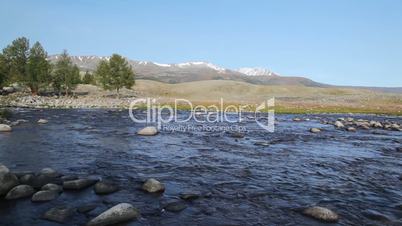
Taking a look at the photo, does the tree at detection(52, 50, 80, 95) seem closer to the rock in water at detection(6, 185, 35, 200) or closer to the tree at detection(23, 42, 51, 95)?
the tree at detection(23, 42, 51, 95)

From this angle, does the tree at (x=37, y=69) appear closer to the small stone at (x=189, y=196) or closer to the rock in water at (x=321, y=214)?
the small stone at (x=189, y=196)

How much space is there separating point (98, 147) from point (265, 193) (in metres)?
11.5

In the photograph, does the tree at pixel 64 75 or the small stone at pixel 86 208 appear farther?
the tree at pixel 64 75

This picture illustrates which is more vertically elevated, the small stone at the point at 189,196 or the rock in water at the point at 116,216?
the rock in water at the point at 116,216

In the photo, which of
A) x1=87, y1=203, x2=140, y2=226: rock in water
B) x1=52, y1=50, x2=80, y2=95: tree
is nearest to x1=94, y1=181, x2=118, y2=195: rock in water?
x1=87, y1=203, x2=140, y2=226: rock in water

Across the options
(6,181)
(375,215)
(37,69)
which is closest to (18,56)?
(37,69)

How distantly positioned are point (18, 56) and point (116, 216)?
79227 mm

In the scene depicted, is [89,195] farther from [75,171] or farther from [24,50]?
[24,50]

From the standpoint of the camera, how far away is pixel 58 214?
9172mm

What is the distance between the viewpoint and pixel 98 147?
20.0 m

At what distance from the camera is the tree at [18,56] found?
73.8 metres

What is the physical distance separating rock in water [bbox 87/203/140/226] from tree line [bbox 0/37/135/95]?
227ft

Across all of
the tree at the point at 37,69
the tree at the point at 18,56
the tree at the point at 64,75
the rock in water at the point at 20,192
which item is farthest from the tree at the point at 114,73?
the rock in water at the point at 20,192

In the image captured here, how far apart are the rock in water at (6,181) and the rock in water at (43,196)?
1.10m
